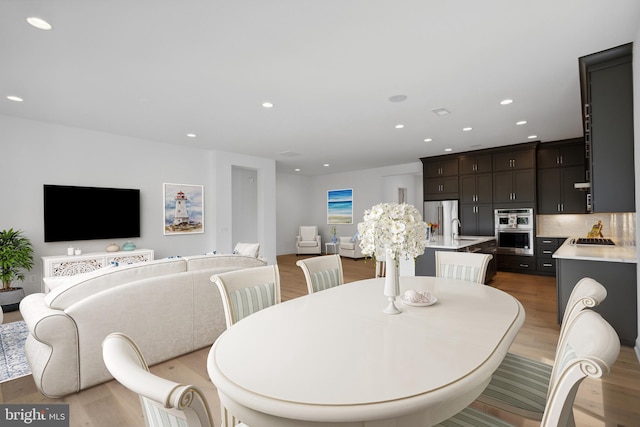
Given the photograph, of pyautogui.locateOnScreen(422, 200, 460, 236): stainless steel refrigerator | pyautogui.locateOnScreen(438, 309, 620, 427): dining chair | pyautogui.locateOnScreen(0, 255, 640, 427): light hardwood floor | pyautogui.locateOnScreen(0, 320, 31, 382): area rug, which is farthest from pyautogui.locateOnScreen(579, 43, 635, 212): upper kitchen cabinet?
pyautogui.locateOnScreen(0, 320, 31, 382): area rug

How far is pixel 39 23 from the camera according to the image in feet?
7.64

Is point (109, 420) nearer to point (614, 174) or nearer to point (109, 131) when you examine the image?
point (614, 174)

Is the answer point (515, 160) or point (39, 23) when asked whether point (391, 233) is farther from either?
point (515, 160)

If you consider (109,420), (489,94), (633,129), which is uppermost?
(489,94)

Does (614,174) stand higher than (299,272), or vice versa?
(614,174)

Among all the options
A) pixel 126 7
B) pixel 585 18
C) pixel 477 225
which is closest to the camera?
pixel 126 7

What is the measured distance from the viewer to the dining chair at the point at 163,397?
60 cm

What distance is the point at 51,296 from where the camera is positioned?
227 centimetres

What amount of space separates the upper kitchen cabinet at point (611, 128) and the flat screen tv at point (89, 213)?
6463mm

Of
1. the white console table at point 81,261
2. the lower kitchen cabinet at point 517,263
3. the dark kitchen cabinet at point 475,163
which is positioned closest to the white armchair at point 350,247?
the dark kitchen cabinet at point 475,163

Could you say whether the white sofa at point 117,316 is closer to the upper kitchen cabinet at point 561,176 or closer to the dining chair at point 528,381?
the dining chair at point 528,381

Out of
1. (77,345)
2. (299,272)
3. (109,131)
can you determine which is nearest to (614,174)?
(77,345)

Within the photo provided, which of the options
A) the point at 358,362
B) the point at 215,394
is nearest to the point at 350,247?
the point at 215,394

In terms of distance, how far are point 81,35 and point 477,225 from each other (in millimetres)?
7142
